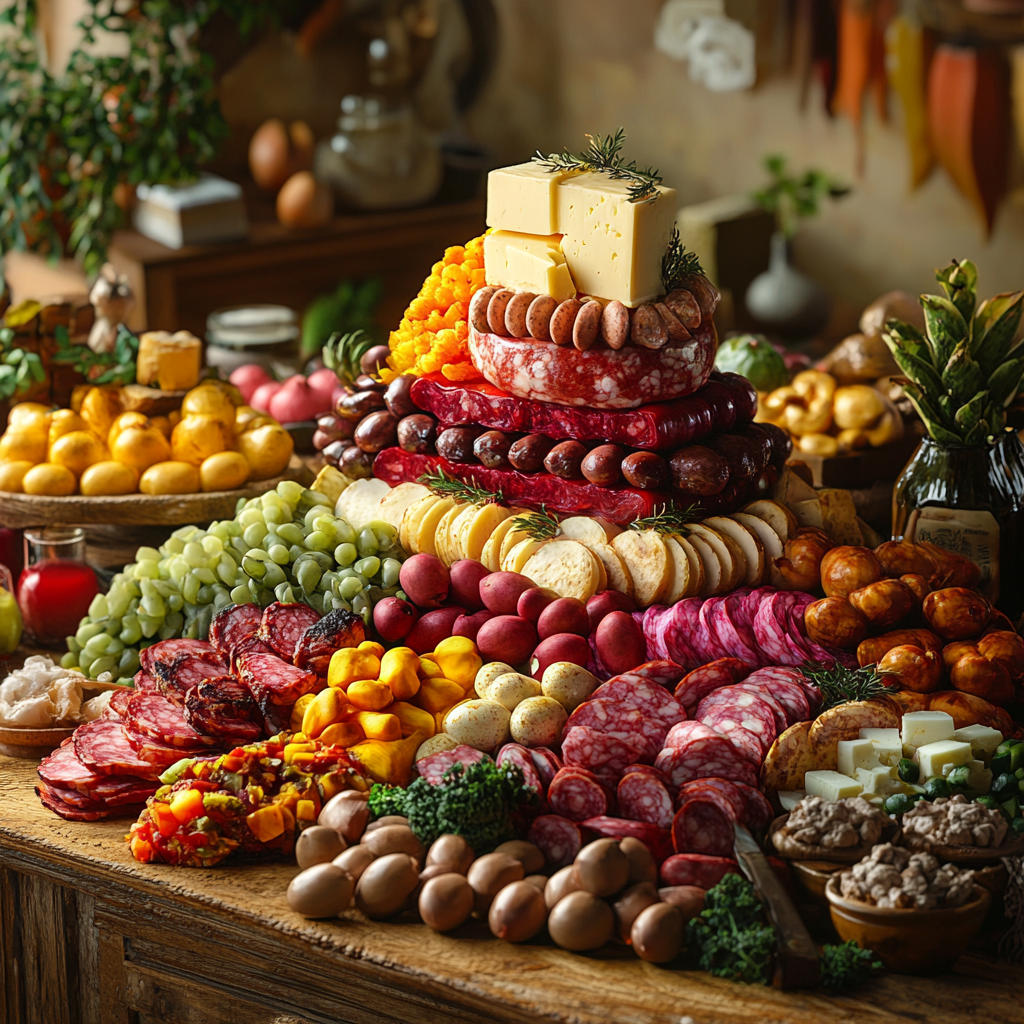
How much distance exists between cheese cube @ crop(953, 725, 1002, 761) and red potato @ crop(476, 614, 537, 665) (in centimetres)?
82

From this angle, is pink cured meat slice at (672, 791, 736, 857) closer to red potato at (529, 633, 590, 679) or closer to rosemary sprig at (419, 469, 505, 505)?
red potato at (529, 633, 590, 679)

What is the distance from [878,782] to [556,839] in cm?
55

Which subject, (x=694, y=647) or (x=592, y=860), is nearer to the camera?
(x=592, y=860)

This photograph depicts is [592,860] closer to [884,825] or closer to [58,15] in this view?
[884,825]

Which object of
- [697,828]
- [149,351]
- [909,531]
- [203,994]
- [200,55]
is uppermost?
[200,55]

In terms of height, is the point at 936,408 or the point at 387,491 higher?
the point at 936,408

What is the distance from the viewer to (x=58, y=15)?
6.05 meters

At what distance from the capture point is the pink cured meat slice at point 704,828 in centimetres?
203

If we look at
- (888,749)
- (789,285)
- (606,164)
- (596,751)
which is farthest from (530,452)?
(789,285)

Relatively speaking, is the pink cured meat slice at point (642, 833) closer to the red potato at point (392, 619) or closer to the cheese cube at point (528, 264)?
the red potato at point (392, 619)

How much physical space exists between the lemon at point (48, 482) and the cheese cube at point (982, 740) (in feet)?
7.11

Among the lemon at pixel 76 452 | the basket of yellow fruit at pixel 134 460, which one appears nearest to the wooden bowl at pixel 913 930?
the basket of yellow fruit at pixel 134 460

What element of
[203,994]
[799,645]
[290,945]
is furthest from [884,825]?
[203,994]

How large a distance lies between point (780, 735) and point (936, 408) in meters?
1.03
